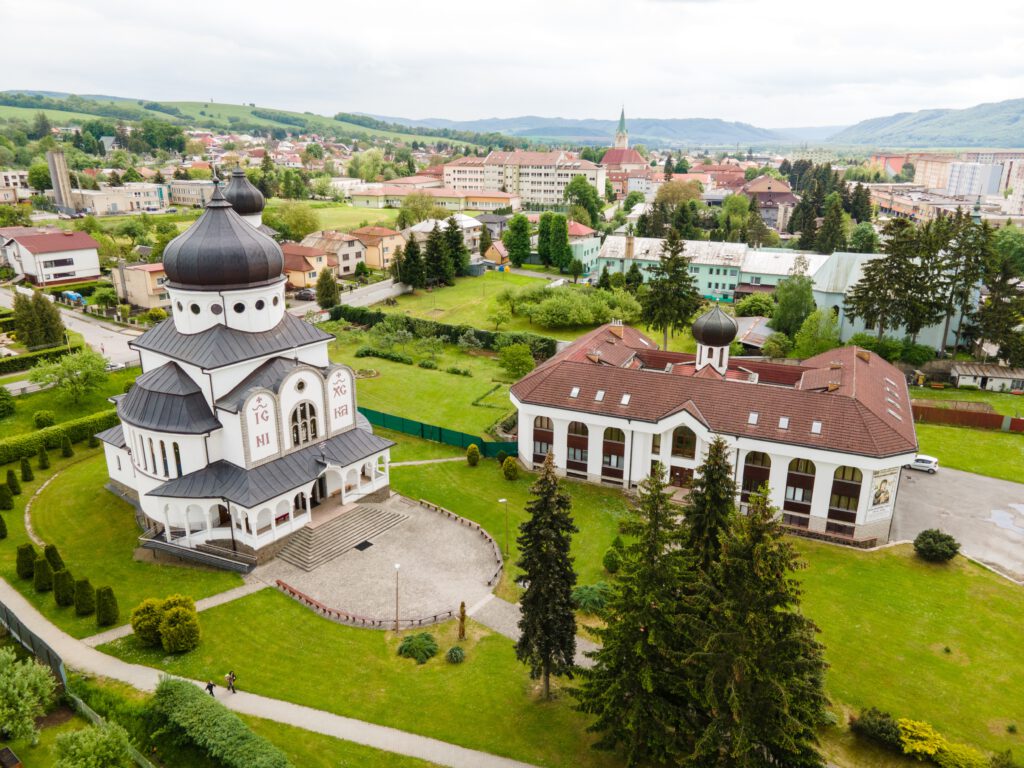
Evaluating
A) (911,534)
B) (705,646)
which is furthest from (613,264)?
(705,646)

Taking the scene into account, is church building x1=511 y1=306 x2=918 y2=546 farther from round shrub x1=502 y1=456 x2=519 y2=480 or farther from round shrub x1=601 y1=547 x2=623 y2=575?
round shrub x1=601 y1=547 x2=623 y2=575

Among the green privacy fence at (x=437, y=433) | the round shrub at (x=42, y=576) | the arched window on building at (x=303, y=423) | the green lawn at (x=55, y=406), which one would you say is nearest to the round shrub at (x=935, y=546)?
the green privacy fence at (x=437, y=433)

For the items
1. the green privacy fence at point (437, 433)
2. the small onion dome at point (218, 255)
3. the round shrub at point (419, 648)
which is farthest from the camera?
the green privacy fence at point (437, 433)

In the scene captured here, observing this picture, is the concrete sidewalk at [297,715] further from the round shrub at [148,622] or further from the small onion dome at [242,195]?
the small onion dome at [242,195]

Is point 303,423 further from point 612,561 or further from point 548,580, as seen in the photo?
point 548,580

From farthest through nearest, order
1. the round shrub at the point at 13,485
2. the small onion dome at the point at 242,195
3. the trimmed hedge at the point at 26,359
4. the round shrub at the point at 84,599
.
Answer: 1. the trimmed hedge at the point at 26,359
2. the small onion dome at the point at 242,195
3. the round shrub at the point at 13,485
4. the round shrub at the point at 84,599

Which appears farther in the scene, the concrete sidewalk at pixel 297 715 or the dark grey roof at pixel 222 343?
the dark grey roof at pixel 222 343

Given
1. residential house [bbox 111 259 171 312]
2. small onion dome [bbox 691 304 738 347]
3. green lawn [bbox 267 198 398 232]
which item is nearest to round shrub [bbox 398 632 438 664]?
small onion dome [bbox 691 304 738 347]

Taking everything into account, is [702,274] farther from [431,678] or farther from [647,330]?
[431,678]
